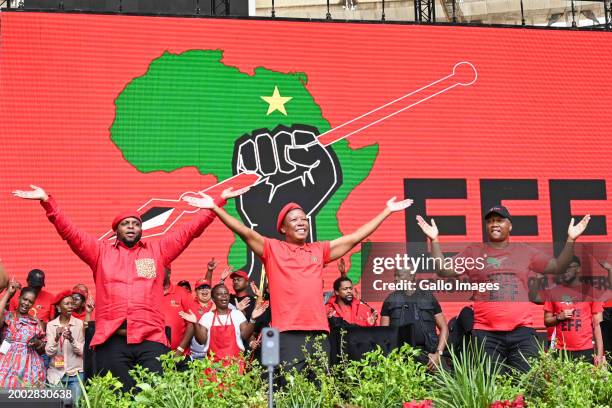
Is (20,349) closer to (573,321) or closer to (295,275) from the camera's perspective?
(295,275)

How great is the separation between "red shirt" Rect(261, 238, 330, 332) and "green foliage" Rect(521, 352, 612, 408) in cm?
125

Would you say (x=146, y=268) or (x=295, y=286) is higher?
(x=146, y=268)

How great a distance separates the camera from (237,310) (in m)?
7.18

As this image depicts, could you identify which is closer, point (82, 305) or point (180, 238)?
point (180, 238)

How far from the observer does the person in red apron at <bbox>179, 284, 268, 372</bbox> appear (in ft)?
22.6

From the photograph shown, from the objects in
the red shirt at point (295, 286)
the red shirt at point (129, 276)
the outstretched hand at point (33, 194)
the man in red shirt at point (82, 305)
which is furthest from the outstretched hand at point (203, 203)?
the man in red shirt at point (82, 305)

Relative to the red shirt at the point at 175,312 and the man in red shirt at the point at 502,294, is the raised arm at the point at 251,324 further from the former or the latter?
the man in red shirt at the point at 502,294

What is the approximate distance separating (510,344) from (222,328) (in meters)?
2.13

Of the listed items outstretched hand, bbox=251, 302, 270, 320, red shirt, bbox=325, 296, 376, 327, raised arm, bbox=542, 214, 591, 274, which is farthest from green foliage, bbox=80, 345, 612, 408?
red shirt, bbox=325, 296, 376, 327

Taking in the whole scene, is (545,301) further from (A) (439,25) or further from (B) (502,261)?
(A) (439,25)

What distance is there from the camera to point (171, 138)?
9.80 metres

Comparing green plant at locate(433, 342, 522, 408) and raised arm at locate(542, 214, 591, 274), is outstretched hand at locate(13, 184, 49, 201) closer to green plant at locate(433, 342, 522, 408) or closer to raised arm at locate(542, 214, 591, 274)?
green plant at locate(433, 342, 522, 408)

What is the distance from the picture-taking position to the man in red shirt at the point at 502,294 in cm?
597

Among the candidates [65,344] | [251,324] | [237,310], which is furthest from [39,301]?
[251,324]
